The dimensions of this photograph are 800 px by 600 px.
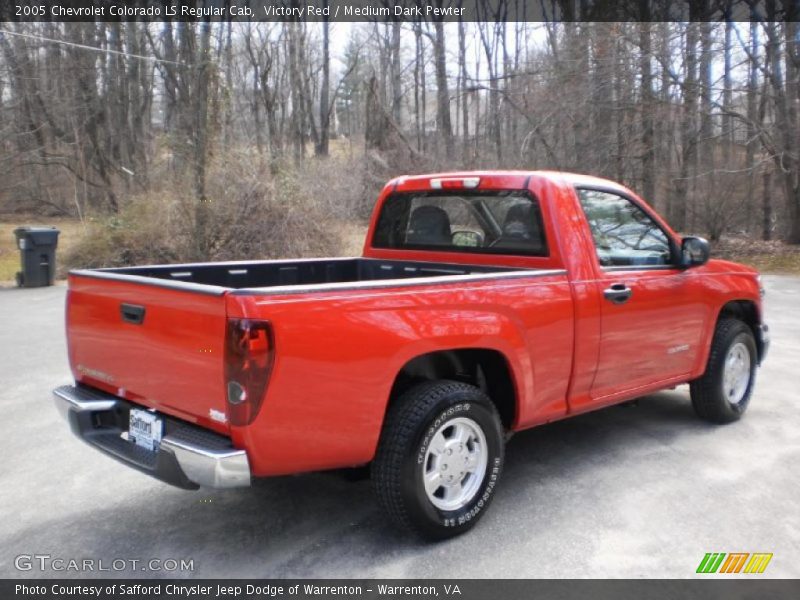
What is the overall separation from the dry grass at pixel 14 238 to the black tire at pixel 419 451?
573 inches

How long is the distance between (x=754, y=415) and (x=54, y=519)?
5040 millimetres

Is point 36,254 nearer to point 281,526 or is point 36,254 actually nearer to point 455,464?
point 281,526

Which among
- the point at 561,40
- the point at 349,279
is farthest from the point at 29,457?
the point at 561,40

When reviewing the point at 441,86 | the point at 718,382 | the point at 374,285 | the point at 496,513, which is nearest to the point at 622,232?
the point at 718,382

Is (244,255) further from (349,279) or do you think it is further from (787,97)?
(787,97)

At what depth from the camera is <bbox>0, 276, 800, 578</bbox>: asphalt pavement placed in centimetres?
347

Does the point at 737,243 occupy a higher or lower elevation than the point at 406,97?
lower

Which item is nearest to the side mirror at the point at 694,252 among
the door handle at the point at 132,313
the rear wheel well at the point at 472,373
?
the rear wheel well at the point at 472,373

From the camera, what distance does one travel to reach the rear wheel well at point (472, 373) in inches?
150

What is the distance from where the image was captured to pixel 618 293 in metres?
4.46

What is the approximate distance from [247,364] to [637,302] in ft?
8.83

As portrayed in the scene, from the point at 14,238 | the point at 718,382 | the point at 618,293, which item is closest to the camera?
the point at 618,293

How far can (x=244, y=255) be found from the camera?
15.9 meters

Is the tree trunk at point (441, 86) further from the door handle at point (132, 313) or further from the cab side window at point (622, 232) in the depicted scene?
the door handle at point (132, 313)
